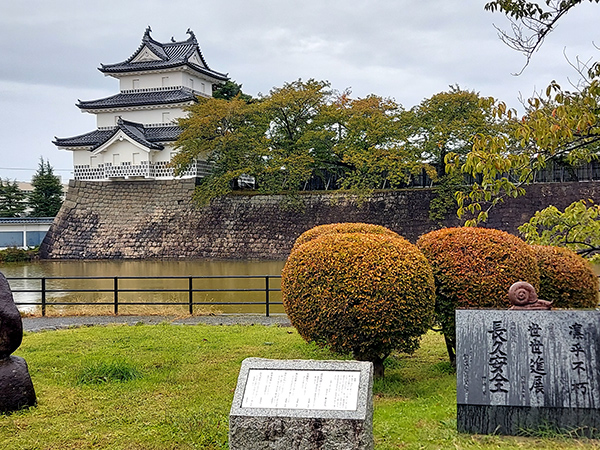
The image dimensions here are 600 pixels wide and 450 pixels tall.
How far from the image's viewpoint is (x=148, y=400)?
575 centimetres

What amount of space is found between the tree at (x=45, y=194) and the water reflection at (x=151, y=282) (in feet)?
40.2

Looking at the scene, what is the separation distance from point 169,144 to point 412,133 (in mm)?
14235

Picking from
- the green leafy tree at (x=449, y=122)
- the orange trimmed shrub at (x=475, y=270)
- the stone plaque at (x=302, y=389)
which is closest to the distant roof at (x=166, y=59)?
the green leafy tree at (x=449, y=122)

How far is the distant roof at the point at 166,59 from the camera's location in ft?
122

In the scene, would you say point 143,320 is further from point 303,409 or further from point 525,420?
point 525,420

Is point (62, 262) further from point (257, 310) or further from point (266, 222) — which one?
point (257, 310)

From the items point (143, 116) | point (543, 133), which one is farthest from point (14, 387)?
point (143, 116)

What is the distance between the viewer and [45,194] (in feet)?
149

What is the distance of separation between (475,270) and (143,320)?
23.2 ft

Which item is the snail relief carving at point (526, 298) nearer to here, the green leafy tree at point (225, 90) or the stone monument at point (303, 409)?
the stone monument at point (303, 409)

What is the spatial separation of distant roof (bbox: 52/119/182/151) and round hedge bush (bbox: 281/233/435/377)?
1189 inches

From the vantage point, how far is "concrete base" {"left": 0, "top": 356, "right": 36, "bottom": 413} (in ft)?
17.8

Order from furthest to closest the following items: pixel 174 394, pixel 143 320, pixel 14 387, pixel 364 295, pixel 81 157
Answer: pixel 81 157 < pixel 143 320 < pixel 174 394 < pixel 364 295 < pixel 14 387

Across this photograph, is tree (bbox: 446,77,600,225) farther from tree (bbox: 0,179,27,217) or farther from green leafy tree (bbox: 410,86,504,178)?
tree (bbox: 0,179,27,217)
